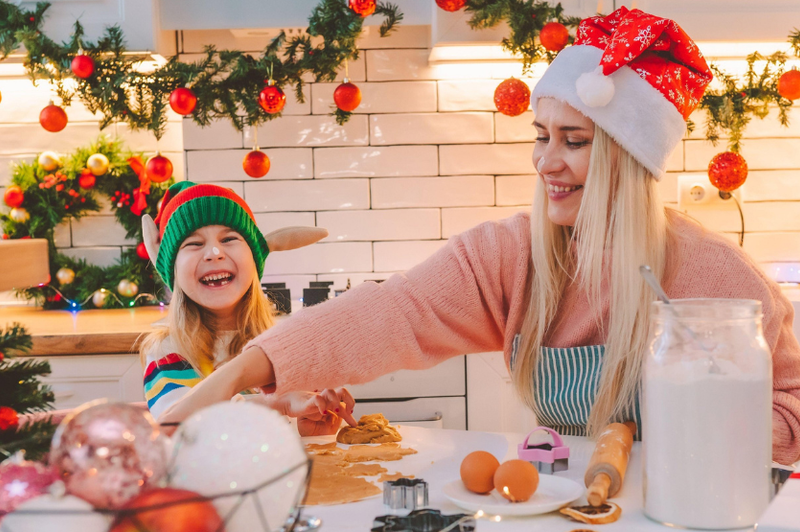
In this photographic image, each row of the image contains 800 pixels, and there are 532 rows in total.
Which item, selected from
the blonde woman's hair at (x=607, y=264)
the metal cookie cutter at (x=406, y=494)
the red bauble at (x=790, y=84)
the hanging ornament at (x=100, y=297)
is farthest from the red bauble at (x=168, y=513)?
the hanging ornament at (x=100, y=297)

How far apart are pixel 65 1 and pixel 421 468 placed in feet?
5.25

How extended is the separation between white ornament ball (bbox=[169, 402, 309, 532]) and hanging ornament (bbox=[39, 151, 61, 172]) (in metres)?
2.04

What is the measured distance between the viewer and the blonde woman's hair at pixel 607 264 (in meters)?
1.06

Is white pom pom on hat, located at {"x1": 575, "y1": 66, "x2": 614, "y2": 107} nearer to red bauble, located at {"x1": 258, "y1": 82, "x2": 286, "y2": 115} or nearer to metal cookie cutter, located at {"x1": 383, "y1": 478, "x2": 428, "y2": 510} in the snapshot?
metal cookie cutter, located at {"x1": 383, "y1": 478, "x2": 428, "y2": 510}

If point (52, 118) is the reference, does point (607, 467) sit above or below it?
below

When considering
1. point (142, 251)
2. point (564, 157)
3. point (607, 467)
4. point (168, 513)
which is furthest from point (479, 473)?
point (142, 251)

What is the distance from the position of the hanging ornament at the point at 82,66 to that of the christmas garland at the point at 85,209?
19.7 inches

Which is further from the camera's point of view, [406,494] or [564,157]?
[564,157]

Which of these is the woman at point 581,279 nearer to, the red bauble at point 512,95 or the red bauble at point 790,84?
the red bauble at point 512,95

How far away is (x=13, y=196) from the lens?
2.23 metres

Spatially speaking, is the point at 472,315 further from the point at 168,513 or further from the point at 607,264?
the point at 168,513

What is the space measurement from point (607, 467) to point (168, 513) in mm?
492

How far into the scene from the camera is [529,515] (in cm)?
69

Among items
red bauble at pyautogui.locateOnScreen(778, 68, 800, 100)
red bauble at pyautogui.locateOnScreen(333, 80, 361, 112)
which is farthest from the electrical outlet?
red bauble at pyautogui.locateOnScreen(333, 80, 361, 112)
